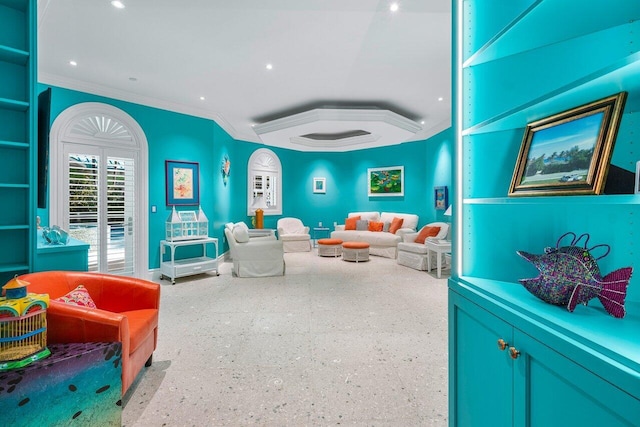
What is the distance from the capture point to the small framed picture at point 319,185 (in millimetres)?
8445

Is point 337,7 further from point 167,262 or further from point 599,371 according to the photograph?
point 167,262

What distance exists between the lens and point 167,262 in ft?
15.8

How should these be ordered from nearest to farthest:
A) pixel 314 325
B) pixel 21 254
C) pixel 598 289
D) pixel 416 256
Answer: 1. pixel 598 289
2. pixel 21 254
3. pixel 314 325
4. pixel 416 256

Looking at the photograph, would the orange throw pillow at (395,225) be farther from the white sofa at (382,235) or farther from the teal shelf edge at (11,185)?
the teal shelf edge at (11,185)

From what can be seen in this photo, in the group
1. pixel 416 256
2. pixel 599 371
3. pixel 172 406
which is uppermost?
pixel 599 371

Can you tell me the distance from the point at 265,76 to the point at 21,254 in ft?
10.7

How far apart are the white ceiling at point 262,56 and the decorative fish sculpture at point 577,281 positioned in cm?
252

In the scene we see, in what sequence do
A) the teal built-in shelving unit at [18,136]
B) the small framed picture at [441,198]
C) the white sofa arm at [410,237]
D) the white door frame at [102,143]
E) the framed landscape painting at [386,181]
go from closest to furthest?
the teal built-in shelving unit at [18,136]
the white door frame at [102,143]
the white sofa arm at [410,237]
the small framed picture at [441,198]
the framed landscape painting at [386,181]

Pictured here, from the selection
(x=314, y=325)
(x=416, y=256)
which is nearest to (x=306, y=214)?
(x=416, y=256)

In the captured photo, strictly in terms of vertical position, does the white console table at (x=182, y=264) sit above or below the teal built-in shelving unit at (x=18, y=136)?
below

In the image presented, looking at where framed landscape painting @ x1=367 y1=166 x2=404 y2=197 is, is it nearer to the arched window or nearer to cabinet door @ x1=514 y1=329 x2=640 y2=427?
the arched window

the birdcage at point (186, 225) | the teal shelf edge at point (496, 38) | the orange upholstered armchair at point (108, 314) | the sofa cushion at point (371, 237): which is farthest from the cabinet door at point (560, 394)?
the sofa cushion at point (371, 237)

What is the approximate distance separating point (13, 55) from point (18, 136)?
534 mm

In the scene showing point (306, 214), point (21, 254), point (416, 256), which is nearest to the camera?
point (21, 254)
